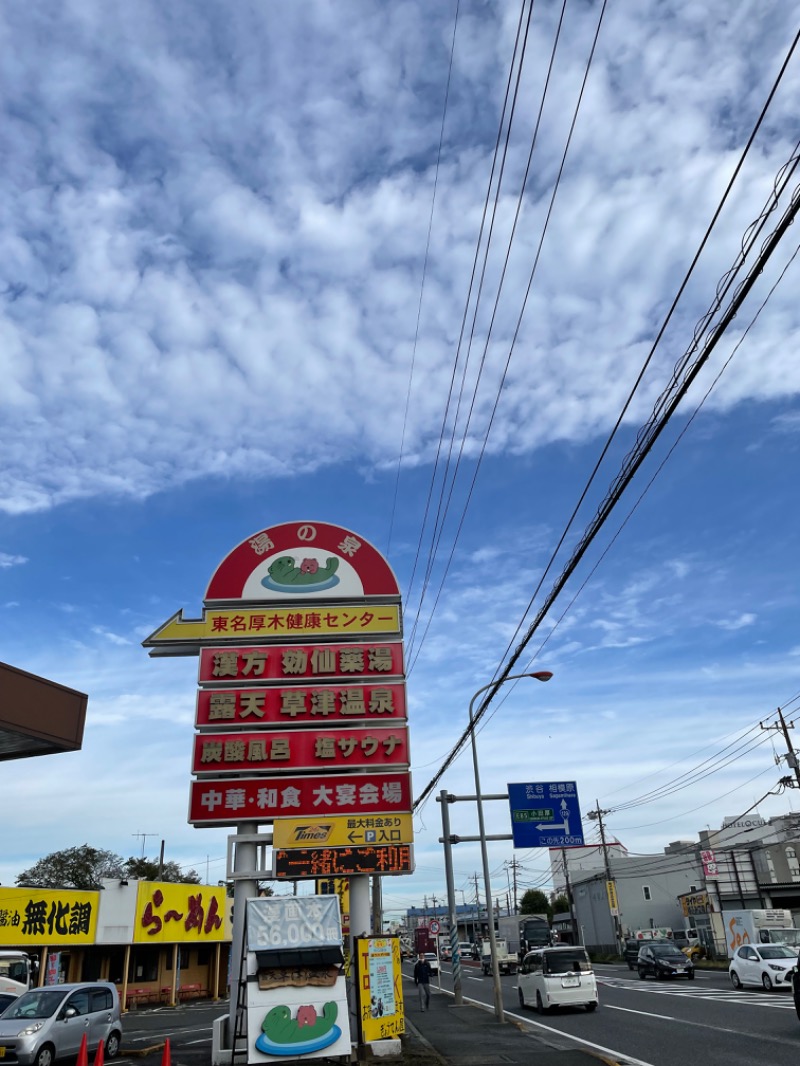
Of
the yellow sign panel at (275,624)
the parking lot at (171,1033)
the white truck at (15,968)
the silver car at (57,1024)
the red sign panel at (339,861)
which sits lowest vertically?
the parking lot at (171,1033)

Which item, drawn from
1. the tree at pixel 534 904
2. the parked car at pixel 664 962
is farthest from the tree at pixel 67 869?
the tree at pixel 534 904

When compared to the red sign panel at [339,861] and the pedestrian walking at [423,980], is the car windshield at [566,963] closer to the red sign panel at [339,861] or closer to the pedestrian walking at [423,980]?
the pedestrian walking at [423,980]

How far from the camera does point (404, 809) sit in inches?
677

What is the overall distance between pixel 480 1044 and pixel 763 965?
50.4ft

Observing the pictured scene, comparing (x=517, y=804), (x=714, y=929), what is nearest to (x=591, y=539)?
(x=517, y=804)

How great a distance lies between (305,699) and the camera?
58.4 feet

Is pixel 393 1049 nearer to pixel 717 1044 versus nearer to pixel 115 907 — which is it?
pixel 717 1044

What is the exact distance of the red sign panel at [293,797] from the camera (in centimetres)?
1664

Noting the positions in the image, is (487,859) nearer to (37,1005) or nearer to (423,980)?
(423,980)

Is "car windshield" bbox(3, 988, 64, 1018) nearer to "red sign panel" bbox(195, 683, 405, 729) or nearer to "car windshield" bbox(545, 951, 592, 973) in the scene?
"red sign panel" bbox(195, 683, 405, 729)

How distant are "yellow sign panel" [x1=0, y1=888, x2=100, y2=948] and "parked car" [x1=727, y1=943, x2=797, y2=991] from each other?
25.4m

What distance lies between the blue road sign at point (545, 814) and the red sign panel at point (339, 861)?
31.2 feet

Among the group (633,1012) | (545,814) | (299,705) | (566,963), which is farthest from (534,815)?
(299,705)

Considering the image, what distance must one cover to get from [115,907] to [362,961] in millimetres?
23527
